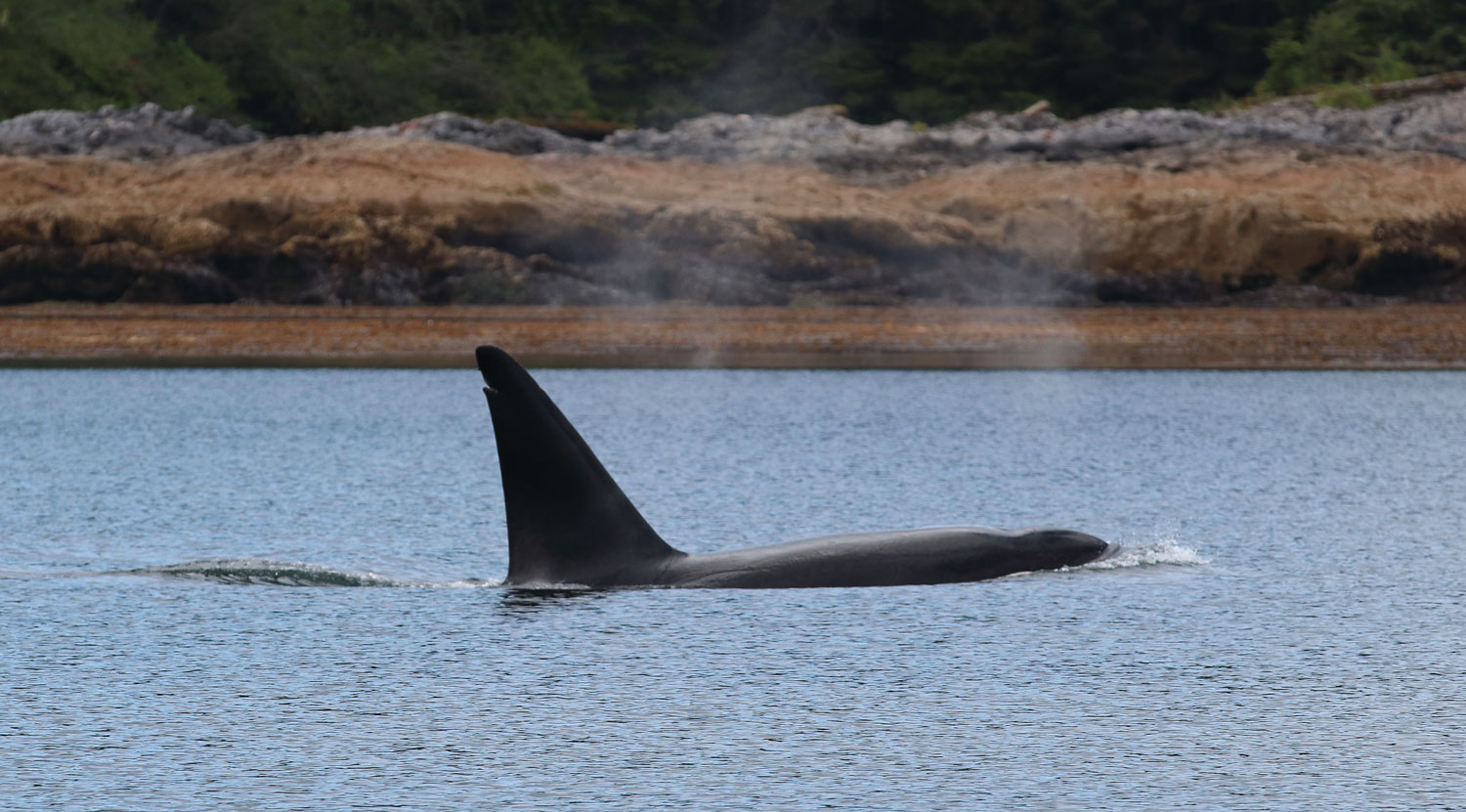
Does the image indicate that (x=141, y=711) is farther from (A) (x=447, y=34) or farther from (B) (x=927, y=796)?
(A) (x=447, y=34)

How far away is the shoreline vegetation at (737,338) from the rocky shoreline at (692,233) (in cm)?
104

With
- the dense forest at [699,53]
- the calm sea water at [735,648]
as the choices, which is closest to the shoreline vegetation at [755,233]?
the dense forest at [699,53]

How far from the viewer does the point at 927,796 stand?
842 cm

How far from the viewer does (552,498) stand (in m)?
12.6

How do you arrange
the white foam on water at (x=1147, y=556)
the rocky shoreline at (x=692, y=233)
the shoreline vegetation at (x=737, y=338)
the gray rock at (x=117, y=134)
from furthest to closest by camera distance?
the gray rock at (x=117, y=134) < the rocky shoreline at (x=692, y=233) < the shoreline vegetation at (x=737, y=338) < the white foam on water at (x=1147, y=556)

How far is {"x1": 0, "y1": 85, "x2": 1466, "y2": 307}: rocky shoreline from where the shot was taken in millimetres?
43781

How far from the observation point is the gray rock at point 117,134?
46.8 meters

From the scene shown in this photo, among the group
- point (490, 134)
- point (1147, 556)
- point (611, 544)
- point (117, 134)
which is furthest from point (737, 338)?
point (611, 544)

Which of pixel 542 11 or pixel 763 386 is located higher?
pixel 542 11

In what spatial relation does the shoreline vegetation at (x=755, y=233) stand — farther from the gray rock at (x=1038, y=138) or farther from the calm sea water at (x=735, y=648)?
the calm sea water at (x=735, y=648)

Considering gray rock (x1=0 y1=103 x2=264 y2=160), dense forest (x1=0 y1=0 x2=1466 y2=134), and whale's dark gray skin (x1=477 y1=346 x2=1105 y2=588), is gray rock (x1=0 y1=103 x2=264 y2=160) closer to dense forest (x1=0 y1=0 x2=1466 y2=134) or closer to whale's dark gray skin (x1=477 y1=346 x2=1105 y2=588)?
dense forest (x1=0 y1=0 x2=1466 y2=134)

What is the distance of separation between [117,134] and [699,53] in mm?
20427

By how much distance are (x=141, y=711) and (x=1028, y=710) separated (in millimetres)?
3945

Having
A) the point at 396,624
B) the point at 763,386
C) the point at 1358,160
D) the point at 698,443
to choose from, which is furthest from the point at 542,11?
the point at 396,624
